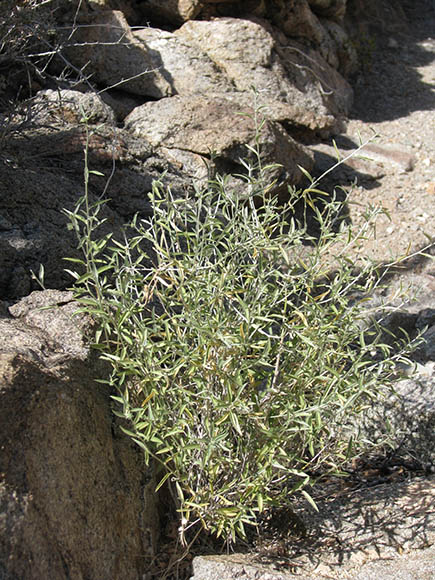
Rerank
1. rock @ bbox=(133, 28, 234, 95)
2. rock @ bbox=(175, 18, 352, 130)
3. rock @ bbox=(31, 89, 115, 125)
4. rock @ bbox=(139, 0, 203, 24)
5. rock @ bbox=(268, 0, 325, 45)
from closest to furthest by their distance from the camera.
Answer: rock @ bbox=(31, 89, 115, 125) → rock @ bbox=(133, 28, 234, 95) → rock @ bbox=(175, 18, 352, 130) → rock @ bbox=(139, 0, 203, 24) → rock @ bbox=(268, 0, 325, 45)

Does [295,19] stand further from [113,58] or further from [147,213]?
[147,213]

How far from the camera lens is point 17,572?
1.77 meters

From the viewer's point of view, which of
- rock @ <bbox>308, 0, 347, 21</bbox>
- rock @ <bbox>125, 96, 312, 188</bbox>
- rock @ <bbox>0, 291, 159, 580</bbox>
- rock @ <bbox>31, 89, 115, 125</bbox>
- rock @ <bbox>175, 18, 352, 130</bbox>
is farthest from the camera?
rock @ <bbox>308, 0, 347, 21</bbox>

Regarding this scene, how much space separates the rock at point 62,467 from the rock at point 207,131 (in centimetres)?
199

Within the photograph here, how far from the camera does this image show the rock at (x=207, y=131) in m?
4.25

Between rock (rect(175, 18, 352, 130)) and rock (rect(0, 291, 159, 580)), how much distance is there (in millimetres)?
3316

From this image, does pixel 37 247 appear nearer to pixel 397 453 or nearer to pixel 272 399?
pixel 272 399

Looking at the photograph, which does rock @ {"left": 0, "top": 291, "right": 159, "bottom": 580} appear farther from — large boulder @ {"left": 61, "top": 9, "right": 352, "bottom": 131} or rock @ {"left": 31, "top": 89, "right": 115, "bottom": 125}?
large boulder @ {"left": 61, "top": 9, "right": 352, "bottom": 131}

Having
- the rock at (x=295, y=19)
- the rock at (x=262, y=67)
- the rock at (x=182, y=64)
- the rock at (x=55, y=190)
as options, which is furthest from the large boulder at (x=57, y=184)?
the rock at (x=295, y=19)

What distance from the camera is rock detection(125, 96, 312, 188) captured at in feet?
14.0

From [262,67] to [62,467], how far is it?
4.21m

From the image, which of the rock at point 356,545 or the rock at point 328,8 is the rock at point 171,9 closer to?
the rock at point 328,8

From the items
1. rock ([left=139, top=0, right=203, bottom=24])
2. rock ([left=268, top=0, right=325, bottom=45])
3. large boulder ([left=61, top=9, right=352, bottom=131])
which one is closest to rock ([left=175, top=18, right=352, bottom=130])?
large boulder ([left=61, top=9, right=352, bottom=131])

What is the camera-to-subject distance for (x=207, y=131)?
14.1 ft
